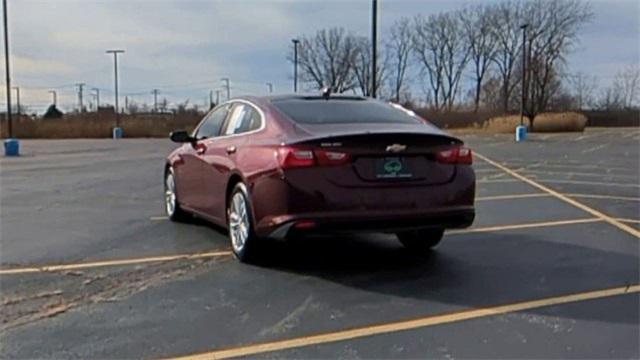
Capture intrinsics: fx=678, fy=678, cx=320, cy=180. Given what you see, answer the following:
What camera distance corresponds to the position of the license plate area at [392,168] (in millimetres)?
5273

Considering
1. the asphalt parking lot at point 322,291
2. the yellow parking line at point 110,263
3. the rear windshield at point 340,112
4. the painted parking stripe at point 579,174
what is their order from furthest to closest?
1. the painted parking stripe at point 579,174
2. the rear windshield at point 340,112
3. the yellow parking line at point 110,263
4. the asphalt parking lot at point 322,291

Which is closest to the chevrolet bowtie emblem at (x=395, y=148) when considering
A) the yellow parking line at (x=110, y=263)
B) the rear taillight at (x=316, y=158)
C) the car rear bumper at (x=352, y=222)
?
the rear taillight at (x=316, y=158)

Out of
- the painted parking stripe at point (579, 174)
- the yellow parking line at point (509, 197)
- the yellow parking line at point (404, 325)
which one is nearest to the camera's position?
the yellow parking line at point (404, 325)

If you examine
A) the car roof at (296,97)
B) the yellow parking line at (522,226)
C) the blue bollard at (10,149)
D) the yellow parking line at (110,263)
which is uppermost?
the car roof at (296,97)

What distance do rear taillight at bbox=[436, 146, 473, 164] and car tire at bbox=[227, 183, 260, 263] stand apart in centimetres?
163

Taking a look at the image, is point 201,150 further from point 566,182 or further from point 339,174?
point 566,182

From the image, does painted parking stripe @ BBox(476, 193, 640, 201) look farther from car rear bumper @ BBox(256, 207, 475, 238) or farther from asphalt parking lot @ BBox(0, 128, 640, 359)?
car rear bumper @ BBox(256, 207, 475, 238)

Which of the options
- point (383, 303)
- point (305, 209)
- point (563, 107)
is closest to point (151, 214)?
point (305, 209)

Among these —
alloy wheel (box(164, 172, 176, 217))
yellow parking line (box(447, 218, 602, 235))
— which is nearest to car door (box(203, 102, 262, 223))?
alloy wheel (box(164, 172, 176, 217))

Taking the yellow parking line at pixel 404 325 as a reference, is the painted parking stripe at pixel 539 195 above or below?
above

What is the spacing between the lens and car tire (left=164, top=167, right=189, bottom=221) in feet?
26.4

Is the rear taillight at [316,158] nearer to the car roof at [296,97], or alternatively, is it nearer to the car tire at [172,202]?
the car roof at [296,97]

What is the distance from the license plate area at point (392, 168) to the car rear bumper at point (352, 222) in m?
0.28

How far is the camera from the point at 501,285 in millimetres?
5105
